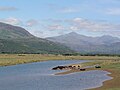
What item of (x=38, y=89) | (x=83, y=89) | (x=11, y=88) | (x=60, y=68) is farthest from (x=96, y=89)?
(x=60, y=68)

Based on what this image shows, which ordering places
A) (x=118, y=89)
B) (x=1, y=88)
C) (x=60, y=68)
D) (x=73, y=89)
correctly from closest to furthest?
(x=118, y=89), (x=73, y=89), (x=1, y=88), (x=60, y=68)

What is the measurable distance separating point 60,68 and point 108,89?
73.3 m

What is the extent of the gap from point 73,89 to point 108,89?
7062 millimetres

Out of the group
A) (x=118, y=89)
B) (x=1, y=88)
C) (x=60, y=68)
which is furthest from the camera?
(x=60, y=68)

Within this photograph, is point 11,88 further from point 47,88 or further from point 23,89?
point 47,88

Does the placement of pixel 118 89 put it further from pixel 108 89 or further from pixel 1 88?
pixel 1 88

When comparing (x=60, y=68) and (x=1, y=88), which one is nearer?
(x=1, y=88)

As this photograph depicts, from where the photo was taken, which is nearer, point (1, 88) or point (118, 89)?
point (118, 89)

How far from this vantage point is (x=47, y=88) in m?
68.8

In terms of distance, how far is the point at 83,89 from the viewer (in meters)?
65.9

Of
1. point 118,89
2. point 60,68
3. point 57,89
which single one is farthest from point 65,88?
point 60,68

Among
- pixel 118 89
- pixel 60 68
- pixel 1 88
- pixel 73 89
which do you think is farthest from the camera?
pixel 60 68

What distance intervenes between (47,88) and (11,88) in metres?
7.81

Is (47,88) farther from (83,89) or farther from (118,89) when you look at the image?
(118,89)
